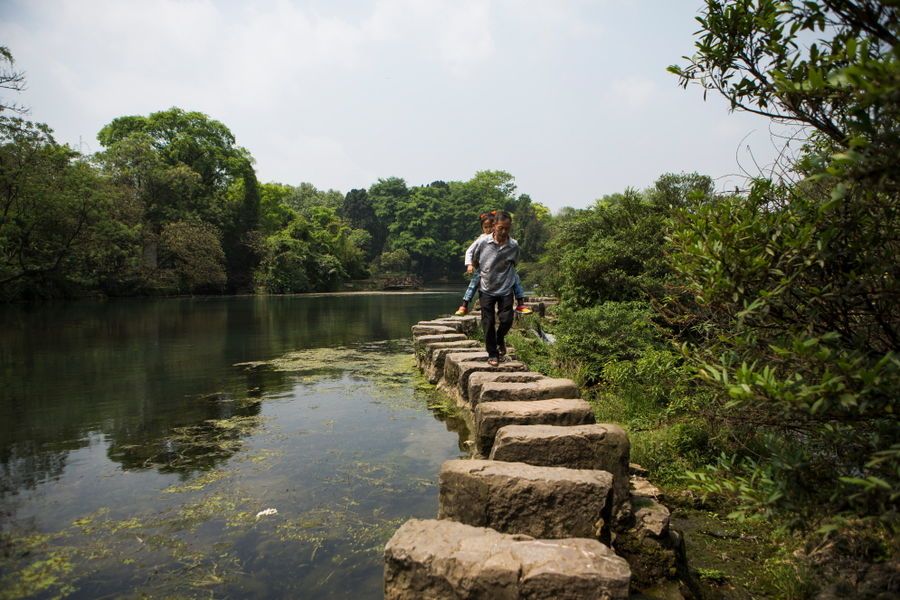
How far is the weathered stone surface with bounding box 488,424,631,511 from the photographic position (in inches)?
135

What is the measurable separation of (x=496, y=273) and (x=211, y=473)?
11.3 feet

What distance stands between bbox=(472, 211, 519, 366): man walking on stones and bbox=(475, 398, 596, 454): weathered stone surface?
82.0 inches

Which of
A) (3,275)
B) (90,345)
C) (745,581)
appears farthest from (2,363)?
(3,275)

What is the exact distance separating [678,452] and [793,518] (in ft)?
9.89

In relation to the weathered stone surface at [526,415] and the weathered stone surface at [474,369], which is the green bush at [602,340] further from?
the weathered stone surface at [526,415]

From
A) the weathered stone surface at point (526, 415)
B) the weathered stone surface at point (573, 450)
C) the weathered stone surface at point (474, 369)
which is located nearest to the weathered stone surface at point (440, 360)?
the weathered stone surface at point (474, 369)

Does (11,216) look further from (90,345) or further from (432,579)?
(432,579)

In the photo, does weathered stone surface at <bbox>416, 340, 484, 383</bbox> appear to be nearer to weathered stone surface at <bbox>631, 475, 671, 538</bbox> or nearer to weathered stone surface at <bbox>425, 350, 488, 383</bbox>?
weathered stone surface at <bbox>425, 350, 488, 383</bbox>

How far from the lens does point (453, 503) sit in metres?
3.10

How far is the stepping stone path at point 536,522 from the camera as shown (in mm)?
2322

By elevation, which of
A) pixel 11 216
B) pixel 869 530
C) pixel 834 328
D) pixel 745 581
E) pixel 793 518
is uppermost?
pixel 11 216

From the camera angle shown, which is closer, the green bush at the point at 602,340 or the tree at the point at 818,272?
the tree at the point at 818,272

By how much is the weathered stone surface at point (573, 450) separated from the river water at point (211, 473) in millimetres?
1111

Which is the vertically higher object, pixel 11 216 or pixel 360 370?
pixel 11 216
